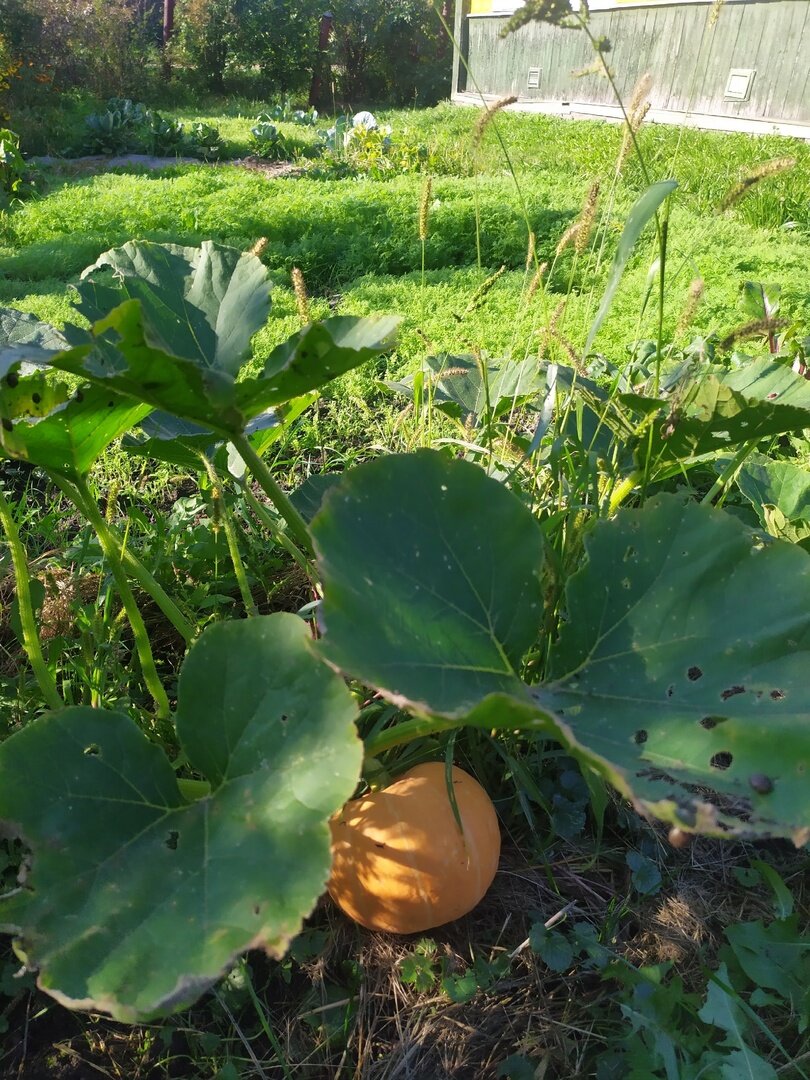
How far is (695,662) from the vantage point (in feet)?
3.23

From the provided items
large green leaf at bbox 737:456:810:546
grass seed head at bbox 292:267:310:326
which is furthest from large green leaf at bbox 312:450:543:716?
large green leaf at bbox 737:456:810:546

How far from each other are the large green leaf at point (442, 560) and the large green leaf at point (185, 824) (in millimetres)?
114

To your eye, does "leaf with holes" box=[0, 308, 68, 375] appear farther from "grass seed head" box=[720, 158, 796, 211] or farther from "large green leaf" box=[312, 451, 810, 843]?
"grass seed head" box=[720, 158, 796, 211]

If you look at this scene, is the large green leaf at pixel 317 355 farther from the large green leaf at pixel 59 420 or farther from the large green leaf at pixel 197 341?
the large green leaf at pixel 59 420

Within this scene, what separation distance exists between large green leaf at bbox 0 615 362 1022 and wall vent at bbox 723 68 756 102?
10.1 m

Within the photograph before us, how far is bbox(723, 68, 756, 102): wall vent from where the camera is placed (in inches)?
348

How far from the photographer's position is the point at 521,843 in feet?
4.53

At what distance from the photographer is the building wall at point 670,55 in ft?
27.6

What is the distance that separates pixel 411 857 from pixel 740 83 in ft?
33.1

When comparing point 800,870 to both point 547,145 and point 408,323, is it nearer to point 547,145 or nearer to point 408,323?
point 408,323

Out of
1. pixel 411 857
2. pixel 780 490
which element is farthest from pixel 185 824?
pixel 780 490

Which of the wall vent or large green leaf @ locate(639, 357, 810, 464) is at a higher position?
the wall vent

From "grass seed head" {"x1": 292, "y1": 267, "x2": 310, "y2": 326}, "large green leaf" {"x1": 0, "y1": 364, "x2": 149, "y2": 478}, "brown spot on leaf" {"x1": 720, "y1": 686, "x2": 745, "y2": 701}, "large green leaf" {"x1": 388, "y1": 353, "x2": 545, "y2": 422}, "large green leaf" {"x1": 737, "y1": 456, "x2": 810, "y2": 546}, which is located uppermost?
"grass seed head" {"x1": 292, "y1": 267, "x2": 310, "y2": 326}

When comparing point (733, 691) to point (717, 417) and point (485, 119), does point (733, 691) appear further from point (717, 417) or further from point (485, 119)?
point (485, 119)
